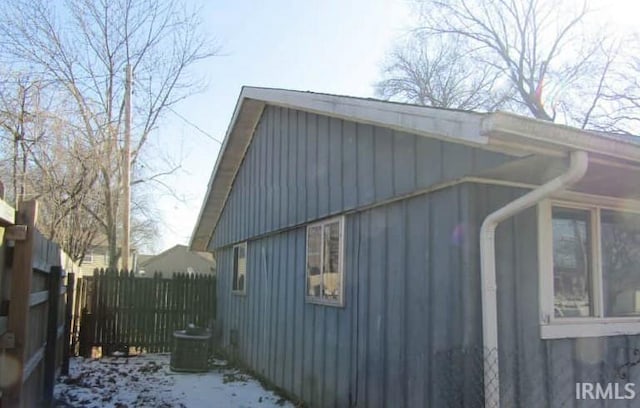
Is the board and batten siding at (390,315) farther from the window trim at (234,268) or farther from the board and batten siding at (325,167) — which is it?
the window trim at (234,268)

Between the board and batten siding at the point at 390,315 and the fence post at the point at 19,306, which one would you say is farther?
the board and batten siding at the point at 390,315

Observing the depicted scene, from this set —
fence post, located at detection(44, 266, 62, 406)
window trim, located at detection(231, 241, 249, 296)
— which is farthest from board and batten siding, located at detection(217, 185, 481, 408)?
fence post, located at detection(44, 266, 62, 406)

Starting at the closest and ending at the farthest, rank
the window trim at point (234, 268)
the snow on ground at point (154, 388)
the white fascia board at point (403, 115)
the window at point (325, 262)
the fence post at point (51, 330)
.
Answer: the white fascia board at point (403, 115) → the fence post at point (51, 330) → the window at point (325, 262) → the snow on ground at point (154, 388) → the window trim at point (234, 268)

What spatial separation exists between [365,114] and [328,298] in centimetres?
216

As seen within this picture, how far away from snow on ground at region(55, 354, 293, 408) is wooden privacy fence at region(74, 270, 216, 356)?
112cm

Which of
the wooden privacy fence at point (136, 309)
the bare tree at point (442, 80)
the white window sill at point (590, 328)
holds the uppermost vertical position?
the bare tree at point (442, 80)

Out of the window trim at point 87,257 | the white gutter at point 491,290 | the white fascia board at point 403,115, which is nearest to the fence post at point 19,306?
the white fascia board at point 403,115

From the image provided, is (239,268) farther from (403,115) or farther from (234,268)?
(403,115)

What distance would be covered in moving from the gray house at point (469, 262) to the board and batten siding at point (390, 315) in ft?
0.05

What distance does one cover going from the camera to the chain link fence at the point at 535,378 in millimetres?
3730

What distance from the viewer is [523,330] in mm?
3949

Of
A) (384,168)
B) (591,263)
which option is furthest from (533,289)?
(384,168)

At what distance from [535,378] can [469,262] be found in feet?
3.29

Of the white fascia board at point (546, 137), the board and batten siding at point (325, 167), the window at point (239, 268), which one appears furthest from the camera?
the window at point (239, 268)
